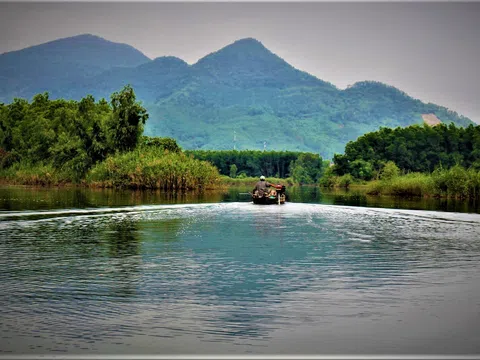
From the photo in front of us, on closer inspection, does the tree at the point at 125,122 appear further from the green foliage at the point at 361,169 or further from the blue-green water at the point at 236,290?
the blue-green water at the point at 236,290

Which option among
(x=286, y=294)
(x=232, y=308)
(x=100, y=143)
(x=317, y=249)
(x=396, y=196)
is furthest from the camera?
(x=100, y=143)

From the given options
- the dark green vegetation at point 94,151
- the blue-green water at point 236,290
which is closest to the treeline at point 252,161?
the dark green vegetation at point 94,151

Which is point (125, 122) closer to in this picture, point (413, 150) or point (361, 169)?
point (361, 169)

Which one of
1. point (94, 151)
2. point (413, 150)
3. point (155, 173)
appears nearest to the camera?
point (155, 173)

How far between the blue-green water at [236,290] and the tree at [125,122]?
167 feet

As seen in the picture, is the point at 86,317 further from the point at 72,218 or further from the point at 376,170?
the point at 376,170

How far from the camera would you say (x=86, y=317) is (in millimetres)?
10336

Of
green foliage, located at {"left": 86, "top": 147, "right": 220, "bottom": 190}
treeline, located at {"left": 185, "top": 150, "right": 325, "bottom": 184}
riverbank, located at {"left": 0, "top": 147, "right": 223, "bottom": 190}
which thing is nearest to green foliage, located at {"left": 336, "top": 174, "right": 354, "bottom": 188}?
riverbank, located at {"left": 0, "top": 147, "right": 223, "bottom": 190}

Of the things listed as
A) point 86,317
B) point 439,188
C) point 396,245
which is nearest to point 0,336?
point 86,317

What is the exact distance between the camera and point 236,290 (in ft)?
41.3

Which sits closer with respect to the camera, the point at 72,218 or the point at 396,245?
the point at 396,245

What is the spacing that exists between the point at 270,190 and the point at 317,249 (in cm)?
2061

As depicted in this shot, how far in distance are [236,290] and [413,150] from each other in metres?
99.3

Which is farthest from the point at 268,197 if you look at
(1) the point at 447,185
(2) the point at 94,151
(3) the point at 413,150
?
(3) the point at 413,150
